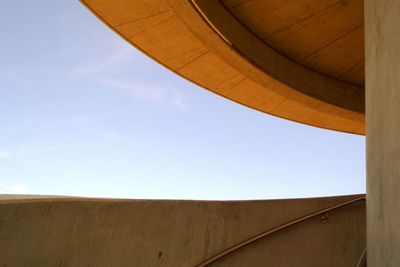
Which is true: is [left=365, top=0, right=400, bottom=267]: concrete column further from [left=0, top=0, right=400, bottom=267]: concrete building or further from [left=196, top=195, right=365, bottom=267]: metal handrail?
[left=196, top=195, right=365, bottom=267]: metal handrail

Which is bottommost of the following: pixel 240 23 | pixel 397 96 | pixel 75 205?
pixel 75 205

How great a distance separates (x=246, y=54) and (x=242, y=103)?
2205mm

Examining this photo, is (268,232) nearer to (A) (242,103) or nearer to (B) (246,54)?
(B) (246,54)

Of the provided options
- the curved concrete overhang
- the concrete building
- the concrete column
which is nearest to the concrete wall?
the concrete building

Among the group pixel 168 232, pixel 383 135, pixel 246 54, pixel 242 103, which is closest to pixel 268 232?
pixel 168 232

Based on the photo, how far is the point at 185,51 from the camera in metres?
8.03

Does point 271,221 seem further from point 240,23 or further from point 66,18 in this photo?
point 66,18

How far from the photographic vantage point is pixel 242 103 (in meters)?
9.59

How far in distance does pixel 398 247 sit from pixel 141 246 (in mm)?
3991

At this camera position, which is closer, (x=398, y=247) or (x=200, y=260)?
(x=398, y=247)

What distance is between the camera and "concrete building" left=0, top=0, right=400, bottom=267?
5723mm

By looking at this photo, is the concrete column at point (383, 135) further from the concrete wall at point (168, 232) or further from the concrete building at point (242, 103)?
the concrete wall at point (168, 232)

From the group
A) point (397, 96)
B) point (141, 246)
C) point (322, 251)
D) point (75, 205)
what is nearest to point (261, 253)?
point (322, 251)

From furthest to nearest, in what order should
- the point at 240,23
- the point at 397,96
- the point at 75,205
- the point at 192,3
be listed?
the point at 240,23 → the point at 192,3 → the point at 75,205 → the point at 397,96
